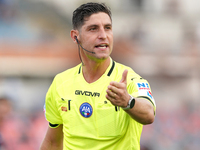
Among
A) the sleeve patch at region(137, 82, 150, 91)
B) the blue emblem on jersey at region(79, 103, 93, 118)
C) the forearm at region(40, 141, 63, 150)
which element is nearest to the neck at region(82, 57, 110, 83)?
the blue emblem on jersey at region(79, 103, 93, 118)

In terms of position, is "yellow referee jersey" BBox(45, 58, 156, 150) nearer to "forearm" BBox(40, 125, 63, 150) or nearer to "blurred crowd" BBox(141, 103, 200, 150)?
"forearm" BBox(40, 125, 63, 150)

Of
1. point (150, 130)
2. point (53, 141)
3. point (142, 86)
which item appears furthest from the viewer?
point (150, 130)

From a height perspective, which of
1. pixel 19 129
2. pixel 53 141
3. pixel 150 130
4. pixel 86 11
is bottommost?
pixel 19 129

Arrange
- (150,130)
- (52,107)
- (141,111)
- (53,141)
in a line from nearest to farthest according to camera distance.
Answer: (141,111) → (52,107) → (53,141) → (150,130)

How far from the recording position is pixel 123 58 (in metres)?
9.36

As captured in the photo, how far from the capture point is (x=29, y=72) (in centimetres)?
947

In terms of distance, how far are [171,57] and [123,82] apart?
289 inches

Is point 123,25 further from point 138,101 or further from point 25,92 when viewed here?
point 138,101

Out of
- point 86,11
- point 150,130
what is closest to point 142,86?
point 86,11

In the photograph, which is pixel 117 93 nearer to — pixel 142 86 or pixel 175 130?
pixel 142 86

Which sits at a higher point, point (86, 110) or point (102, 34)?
point (102, 34)

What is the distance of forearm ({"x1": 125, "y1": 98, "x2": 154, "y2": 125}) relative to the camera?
2.44 meters

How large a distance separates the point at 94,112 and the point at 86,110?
9cm

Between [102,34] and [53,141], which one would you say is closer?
[102,34]
